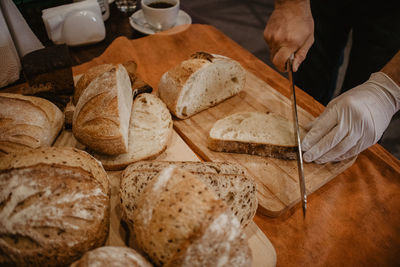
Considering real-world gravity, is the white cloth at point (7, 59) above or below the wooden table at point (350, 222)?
above

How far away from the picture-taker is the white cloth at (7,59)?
2.04 meters

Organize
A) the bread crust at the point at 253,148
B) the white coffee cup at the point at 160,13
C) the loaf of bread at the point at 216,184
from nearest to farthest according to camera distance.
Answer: the loaf of bread at the point at 216,184 → the bread crust at the point at 253,148 → the white coffee cup at the point at 160,13

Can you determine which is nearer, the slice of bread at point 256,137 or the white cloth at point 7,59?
the slice of bread at point 256,137

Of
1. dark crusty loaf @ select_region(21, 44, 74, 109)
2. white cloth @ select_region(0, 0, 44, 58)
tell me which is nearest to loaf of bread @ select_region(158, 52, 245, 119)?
dark crusty loaf @ select_region(21, 44, 74, 109)

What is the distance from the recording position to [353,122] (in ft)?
5.86

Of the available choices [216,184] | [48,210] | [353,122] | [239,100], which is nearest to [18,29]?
[48,210]

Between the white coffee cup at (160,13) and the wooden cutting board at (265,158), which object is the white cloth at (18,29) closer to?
the white coffee cup at (160,13)

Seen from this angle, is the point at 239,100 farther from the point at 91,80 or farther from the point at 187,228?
the point at 187,228

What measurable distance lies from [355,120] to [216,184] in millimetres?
1054

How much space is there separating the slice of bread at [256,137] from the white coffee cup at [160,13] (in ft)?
4.73

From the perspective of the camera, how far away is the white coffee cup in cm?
281

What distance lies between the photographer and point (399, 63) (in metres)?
1.88

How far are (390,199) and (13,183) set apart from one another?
216 centimetres

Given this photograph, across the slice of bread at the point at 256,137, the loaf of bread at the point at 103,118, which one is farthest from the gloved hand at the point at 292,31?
the loaf of bread at the point at 103,118
